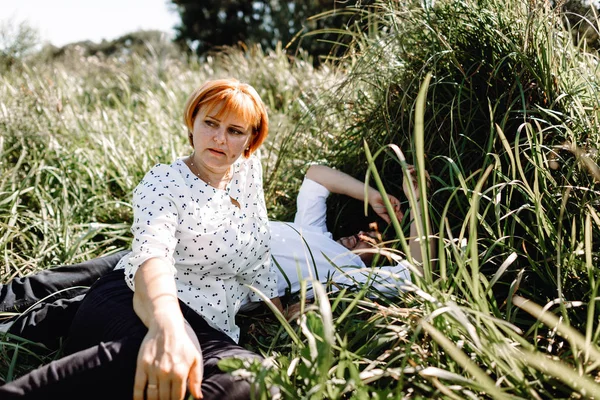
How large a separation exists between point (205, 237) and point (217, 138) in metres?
0.38

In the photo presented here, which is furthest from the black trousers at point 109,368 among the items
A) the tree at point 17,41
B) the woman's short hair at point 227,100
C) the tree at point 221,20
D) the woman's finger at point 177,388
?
the tree at point 221,20

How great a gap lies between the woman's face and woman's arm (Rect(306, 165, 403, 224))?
2.58 feet

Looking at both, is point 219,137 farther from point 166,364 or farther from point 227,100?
point 166,364

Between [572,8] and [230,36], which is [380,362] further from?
[230,36]

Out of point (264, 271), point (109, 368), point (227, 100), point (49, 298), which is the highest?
point (227, 100)

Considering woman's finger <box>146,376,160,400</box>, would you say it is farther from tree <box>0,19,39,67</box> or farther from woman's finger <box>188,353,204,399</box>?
tree <box>0,19,39,67</box>

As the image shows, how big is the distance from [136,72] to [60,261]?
4.51m

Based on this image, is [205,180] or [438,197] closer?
[205,180]

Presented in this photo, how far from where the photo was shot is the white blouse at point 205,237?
1824 millimetres

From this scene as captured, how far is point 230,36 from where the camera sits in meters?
18.5

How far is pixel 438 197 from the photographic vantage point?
8.36 feet

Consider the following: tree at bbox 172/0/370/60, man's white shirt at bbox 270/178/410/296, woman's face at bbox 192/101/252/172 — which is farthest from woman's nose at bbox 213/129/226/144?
tree at bbox 172/0/370/60

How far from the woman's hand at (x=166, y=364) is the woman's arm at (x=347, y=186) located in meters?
1.40

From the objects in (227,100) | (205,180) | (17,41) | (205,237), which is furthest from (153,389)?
(17,41)
